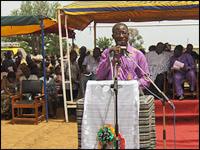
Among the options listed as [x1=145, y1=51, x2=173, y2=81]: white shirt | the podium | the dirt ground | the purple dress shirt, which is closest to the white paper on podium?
the podium

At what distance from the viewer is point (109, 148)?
354 centimetres

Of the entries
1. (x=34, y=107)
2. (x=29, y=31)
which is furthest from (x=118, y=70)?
(x=29, y=31)

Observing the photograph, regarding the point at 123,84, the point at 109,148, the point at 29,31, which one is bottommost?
the point at 109,148

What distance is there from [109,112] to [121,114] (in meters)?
0.10

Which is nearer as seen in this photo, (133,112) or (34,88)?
(133,112)

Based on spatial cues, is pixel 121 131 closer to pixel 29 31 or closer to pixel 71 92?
pixel 71 92

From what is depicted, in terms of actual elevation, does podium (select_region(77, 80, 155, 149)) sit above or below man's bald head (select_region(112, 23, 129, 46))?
below

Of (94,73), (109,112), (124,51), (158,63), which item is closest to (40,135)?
(94,73)

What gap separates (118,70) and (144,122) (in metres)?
0.57

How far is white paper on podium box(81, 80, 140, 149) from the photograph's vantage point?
343cm

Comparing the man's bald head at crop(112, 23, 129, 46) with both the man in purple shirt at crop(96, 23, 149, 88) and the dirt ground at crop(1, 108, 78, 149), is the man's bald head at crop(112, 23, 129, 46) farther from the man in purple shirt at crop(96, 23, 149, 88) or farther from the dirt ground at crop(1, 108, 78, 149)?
the dirt ground at crop(1, 108, 78, 149)

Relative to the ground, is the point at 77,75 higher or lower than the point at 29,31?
lower

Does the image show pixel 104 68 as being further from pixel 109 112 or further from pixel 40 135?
pixel 40 135

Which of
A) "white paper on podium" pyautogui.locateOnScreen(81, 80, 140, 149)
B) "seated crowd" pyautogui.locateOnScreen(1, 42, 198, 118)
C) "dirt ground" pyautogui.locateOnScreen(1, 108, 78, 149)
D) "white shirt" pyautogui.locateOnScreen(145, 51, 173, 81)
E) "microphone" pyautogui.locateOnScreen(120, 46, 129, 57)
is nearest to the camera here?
"white paper on podium" pyautogui.locateOnScreen(81, 80, 140, 149)
